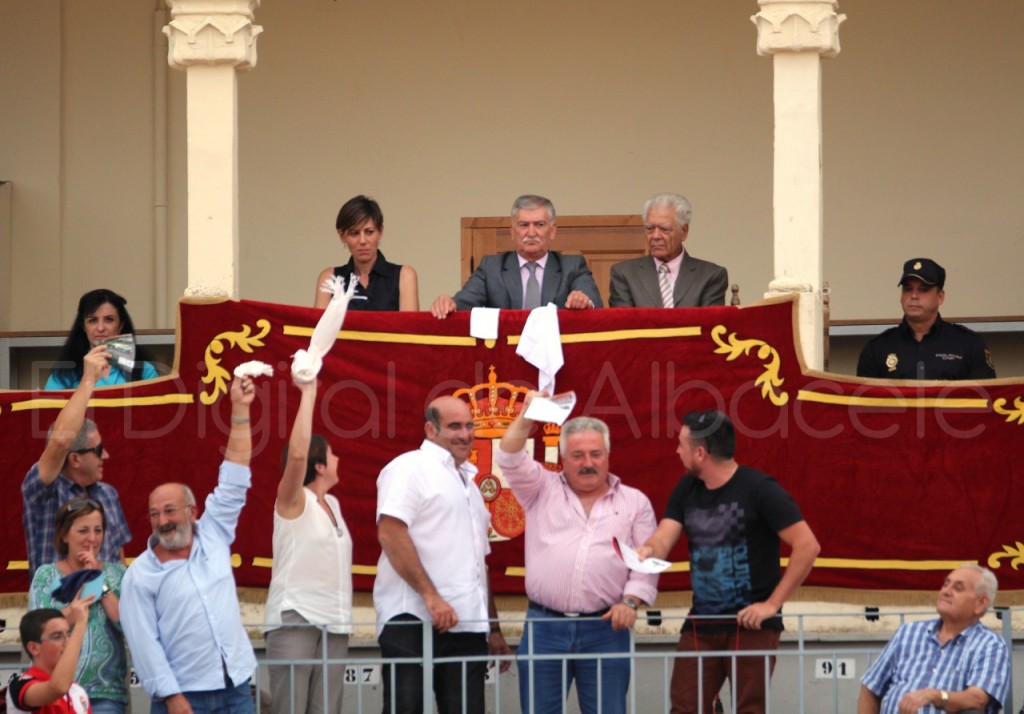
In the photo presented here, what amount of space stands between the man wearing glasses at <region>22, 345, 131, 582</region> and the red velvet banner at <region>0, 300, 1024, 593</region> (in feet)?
2.86

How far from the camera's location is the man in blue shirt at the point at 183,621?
7.32m

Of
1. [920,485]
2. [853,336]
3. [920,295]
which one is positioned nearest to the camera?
[920,485]

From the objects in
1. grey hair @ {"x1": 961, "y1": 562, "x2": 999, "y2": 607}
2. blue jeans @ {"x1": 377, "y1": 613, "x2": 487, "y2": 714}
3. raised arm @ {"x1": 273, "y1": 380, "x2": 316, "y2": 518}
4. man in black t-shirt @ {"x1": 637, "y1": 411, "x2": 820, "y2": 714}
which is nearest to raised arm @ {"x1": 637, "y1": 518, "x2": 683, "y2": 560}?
man in black t-shirt @ {"x1": 637, "y1": 411, "x2": 820, "y2": 714}

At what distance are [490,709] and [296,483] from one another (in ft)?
5.48

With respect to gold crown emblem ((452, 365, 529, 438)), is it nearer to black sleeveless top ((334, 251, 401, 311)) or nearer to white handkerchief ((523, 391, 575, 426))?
black sleeveless top ((334, 251, 401, 311))

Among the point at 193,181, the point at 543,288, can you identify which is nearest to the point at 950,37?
the point at 543,288

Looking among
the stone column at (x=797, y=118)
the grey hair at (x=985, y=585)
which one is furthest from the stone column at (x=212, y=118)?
the grey hair at (x=985, y=585)

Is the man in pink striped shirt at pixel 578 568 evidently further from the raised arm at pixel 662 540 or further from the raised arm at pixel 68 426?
the raised arm at pixel 68 426

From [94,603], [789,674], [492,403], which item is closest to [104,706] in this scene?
[94,603]

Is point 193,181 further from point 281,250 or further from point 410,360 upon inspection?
point 281,250

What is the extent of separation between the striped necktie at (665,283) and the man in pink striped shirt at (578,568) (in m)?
1.52

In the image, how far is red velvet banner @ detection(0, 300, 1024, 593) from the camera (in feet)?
29.2

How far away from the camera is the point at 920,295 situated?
952cm

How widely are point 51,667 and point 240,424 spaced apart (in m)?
1.19
